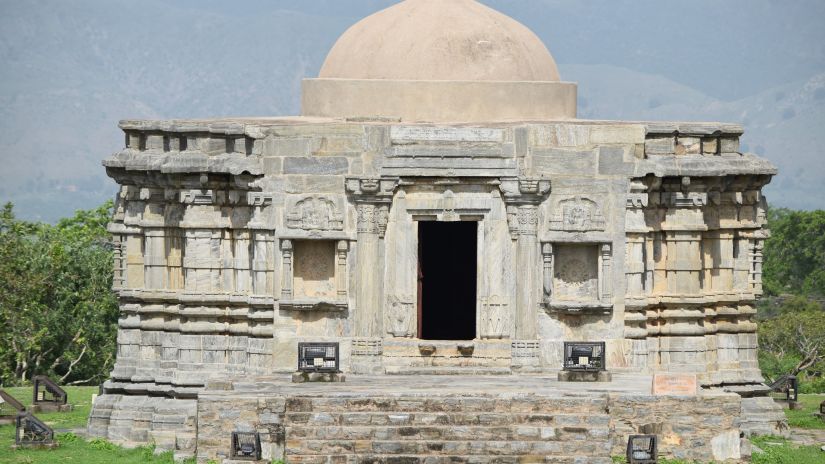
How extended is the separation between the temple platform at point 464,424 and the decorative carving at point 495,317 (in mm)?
2818

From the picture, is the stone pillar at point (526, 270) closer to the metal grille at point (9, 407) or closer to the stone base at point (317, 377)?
the stone base at point (317, 377)

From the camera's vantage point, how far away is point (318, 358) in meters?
30.3

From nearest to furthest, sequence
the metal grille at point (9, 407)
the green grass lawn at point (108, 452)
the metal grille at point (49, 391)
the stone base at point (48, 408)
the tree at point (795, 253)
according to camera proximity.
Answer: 1. the green grass lawn at point (108, 452)
2. the metal grille at point (9, 407)
3. the stone base at point (48, 408)
4. the metal grille at point (49, 391)
5. the tree at point (795, 253)

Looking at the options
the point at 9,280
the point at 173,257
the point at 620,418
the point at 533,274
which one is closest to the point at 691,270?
the point at 533,274

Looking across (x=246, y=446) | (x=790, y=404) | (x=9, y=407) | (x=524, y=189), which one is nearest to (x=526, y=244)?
(x=524, y=189)

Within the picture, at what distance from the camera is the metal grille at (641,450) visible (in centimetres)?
2783

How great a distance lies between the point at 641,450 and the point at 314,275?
6.63 meters

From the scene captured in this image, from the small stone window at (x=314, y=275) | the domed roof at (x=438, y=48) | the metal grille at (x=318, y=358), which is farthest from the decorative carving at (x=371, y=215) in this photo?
the domed roof at (x=438, y=48)

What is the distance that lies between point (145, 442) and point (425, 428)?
6256mm

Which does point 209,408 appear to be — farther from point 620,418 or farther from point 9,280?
point 9,280

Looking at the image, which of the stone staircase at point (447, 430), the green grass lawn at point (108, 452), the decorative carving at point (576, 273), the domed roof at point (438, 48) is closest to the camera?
the stone staircase at point (447, 430)

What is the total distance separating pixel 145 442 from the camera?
32344 mm

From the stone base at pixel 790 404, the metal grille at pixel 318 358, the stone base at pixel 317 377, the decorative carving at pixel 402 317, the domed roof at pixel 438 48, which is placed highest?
the domed roof at pixel 438 48

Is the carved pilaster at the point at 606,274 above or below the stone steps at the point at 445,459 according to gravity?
above
